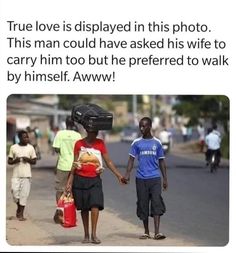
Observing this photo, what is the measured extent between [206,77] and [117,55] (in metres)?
0.70

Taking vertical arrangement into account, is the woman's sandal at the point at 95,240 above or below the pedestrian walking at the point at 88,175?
below

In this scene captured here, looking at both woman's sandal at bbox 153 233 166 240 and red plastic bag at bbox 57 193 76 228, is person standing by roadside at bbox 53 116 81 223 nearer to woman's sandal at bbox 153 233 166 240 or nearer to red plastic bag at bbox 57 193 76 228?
red plastic bag at bbox 57 193 76 228

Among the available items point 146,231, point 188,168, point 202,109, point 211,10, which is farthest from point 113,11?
point 202,109

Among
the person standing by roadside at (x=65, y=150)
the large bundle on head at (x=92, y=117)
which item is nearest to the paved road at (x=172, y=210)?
the person standing by roadside at (x=65, y=150)

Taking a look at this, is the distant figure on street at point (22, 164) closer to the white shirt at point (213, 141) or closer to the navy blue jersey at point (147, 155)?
the navy blue jersey at point (147, 155)

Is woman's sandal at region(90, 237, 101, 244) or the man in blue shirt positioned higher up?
the man in blue shirt

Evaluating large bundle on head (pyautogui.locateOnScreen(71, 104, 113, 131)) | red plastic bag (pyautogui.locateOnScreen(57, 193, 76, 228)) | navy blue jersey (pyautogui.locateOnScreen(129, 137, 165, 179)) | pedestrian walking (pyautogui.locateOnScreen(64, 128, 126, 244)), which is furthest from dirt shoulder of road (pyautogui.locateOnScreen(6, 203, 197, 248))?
large bundle on head (pyautogui.locateOnScreen(71, 104, 113, 131))

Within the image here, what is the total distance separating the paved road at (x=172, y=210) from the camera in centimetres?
758

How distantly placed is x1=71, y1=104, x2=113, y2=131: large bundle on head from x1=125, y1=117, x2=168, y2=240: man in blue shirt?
81cm

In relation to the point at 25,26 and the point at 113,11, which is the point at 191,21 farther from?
the point at 25,26

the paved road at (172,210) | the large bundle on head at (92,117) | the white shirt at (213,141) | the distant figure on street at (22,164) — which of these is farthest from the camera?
the white shirt at (213,141)

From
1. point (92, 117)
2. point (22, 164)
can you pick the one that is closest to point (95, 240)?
point (92, 117)

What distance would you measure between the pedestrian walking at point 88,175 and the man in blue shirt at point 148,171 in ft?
1.34

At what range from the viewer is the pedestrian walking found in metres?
7.37
